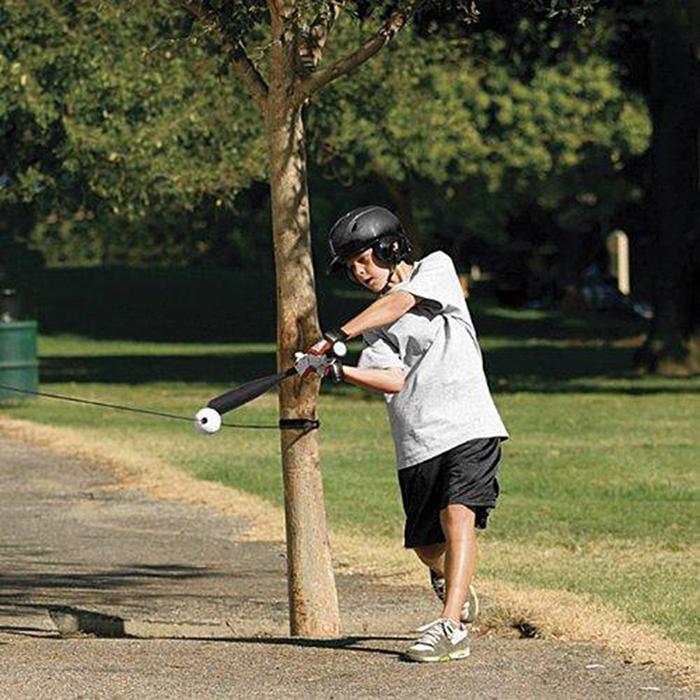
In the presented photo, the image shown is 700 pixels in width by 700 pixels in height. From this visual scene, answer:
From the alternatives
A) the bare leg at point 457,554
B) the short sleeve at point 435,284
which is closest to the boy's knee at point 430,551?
the bare leg at point 457,554

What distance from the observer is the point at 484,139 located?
5406 cm

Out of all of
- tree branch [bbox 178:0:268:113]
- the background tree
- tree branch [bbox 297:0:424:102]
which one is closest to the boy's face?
tree branch [bbox 297:0:424:102]

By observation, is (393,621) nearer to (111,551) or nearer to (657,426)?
(111,551)

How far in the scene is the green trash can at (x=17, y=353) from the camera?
91.3 ft

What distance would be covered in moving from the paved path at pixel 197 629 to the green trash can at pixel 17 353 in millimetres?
11205

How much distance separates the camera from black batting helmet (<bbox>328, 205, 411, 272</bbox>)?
880 centimetres

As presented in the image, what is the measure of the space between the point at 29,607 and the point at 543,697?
3.87 meters

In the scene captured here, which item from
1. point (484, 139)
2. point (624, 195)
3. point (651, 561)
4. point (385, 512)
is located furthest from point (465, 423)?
point (624, 195)

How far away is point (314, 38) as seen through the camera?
32.9ft

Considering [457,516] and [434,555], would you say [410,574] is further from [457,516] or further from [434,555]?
[457,516]

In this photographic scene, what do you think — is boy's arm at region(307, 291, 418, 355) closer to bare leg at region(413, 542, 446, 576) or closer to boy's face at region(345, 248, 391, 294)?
boy's face at region(345, 248, 391, 294)

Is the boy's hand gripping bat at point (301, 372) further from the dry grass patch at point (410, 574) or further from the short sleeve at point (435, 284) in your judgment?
the dry grass patch at point (410, 574)

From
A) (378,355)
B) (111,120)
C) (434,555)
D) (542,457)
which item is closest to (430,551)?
(434,555)

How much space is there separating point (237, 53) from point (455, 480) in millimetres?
2184
